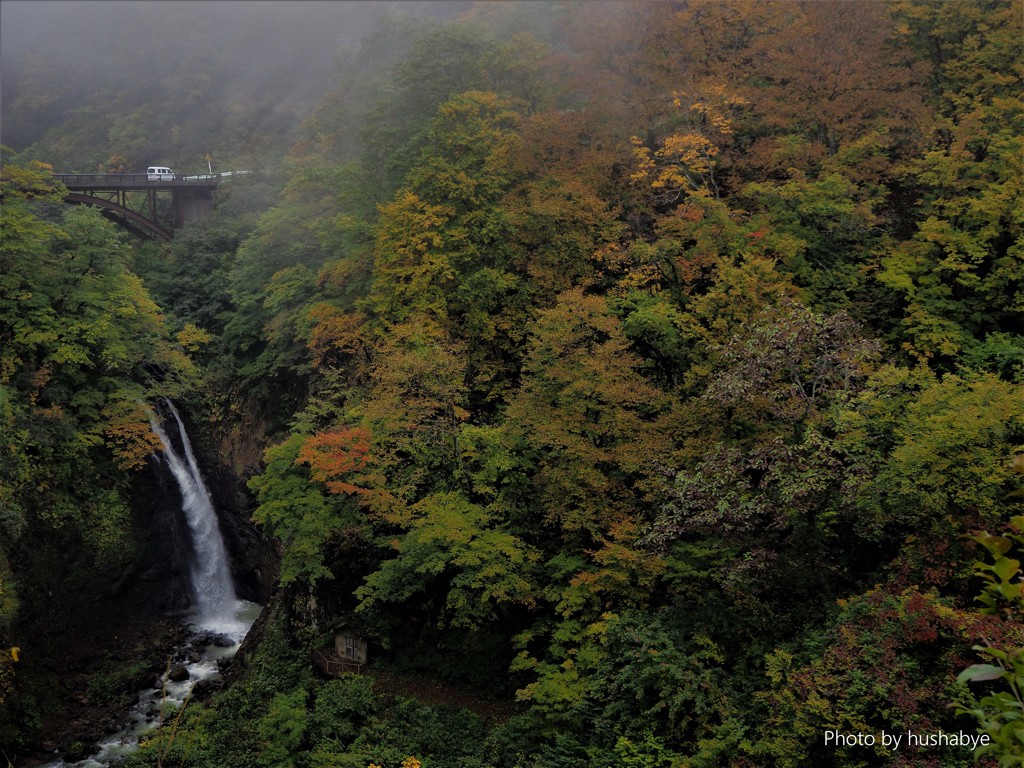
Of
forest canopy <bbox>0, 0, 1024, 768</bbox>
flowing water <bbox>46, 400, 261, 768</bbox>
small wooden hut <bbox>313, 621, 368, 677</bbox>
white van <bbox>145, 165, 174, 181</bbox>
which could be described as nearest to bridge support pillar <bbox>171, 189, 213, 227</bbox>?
white van <bbox>145, 165, 174, 181</bbox>

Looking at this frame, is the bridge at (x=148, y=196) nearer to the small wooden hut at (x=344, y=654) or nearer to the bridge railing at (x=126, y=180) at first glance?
the bridge railing at (x=126, y=180)

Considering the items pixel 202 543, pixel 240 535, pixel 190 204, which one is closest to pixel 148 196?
pixel 190 204

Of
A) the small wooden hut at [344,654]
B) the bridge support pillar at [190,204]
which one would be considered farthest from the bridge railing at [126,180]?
the small wooden hut at [344,654]

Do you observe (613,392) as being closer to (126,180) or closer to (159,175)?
(159,175)

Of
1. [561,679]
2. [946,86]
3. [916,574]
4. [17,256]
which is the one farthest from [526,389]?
[17,256]

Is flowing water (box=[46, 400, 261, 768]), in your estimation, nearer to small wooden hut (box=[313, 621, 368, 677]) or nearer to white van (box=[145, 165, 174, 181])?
small wooden hut (box=[313, 621, 368, 677])

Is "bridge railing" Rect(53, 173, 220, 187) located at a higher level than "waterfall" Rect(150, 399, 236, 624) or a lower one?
higher

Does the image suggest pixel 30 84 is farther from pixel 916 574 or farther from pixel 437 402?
pixel 916 574
